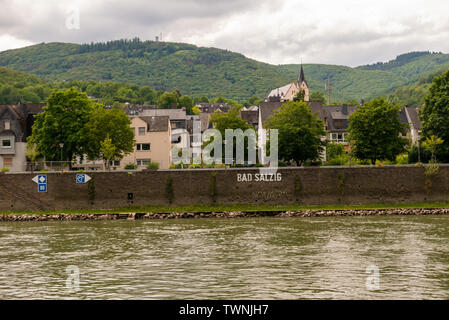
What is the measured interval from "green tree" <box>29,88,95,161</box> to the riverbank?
15.2 meters

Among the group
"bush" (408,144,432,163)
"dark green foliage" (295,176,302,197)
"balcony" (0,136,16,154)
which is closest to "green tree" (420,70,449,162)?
"bush" (408,144,432,163)

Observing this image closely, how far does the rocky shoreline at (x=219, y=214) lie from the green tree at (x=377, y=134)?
13.8m

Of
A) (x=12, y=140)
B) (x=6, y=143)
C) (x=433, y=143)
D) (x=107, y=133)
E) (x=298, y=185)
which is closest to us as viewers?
(x=298, y=185)

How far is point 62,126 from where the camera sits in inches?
2741

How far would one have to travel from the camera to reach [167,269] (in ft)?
96.7

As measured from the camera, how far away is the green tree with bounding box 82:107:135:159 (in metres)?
70.2

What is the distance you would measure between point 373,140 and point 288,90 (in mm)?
117176

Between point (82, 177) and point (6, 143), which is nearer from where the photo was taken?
point (82, 177)

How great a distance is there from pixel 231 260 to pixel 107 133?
137 ft

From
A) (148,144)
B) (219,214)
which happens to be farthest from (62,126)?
(219,214)

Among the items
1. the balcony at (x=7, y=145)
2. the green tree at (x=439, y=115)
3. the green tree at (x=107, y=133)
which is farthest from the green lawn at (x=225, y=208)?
the balcony at (x=7, y=145)

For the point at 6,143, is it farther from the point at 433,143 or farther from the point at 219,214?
the point at 433,143
